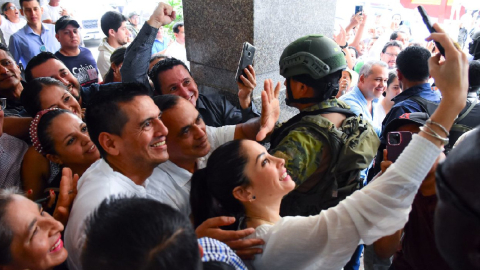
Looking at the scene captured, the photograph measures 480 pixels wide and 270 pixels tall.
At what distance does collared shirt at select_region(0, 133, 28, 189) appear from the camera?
2.03 metres

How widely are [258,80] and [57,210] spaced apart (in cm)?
198

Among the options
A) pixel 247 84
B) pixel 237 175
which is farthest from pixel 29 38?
pixel 237 175

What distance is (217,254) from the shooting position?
1.15m

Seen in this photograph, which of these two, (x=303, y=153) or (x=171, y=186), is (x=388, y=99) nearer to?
(x=303, y=153)

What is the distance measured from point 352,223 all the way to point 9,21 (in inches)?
301

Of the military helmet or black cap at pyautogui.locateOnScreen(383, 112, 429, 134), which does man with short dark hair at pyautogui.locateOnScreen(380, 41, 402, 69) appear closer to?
black cap at pyautogui.locateOnScreen(383, 112, 429, 134)

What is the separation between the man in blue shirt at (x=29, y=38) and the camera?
5223 millimetres

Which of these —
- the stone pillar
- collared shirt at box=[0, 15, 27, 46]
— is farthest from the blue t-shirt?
collared shirt at box=[0, 15, 27, 46]

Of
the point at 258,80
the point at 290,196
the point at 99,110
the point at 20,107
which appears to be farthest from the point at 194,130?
the point at 20,107

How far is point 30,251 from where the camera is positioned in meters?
1.22

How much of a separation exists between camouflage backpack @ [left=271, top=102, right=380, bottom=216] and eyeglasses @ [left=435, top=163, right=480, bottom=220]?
1014mm

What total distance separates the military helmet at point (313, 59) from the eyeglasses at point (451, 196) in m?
1.22

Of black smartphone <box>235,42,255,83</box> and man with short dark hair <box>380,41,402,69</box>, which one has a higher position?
black smartphone <box>235,42,255,83</box>

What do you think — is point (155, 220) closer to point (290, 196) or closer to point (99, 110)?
point (99, 110)
